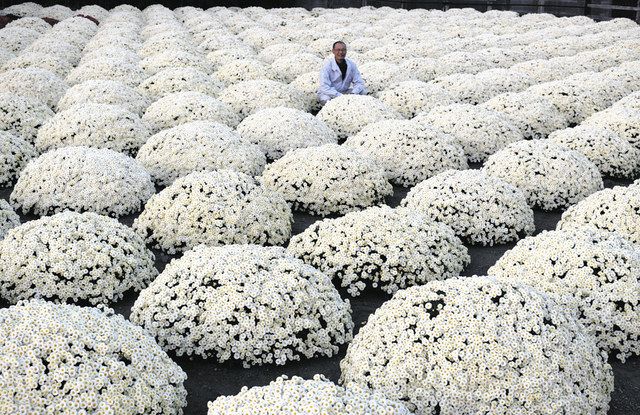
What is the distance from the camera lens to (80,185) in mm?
8578

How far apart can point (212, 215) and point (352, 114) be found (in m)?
5.38

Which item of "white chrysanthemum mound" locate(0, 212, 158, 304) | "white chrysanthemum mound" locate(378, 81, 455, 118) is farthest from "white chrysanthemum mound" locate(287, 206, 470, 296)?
"white chrysanthemum mound" locate(378, 81, 455, 118)

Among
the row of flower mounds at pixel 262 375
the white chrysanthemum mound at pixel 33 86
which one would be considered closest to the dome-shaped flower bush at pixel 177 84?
the white chrysanthemum mound at pixel 33 86

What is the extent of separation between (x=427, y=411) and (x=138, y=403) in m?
1.91

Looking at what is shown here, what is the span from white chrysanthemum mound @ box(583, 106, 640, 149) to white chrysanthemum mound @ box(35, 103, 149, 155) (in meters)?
7.73

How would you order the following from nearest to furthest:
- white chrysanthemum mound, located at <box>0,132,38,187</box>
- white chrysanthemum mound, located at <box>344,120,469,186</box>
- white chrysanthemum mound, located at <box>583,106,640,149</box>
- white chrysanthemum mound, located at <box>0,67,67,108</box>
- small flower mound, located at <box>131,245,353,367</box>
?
small flower mound, located at <box>131,245,353,367</box>
white chrysanthemum mound, located at <box>0,132,38,187</box>
white chrysanthemum mound, located at <box>344,120,469,186</box>
white chrysanthemum mound, located at <box>583,106,640,149</box>
white chrysanthemum mound, located at <box>0,67,67,108</box>

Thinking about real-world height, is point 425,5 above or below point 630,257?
below

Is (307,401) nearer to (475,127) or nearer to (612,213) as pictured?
(612,213)

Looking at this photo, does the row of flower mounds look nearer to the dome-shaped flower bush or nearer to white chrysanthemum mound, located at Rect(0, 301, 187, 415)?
white chrysanthemum mound, located at Rect(0, 301, 187, 415)

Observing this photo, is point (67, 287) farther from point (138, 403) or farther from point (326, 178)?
point (326, 178)

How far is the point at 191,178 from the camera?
26.3 feet

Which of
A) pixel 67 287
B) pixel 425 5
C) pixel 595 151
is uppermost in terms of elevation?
pixel 67 287

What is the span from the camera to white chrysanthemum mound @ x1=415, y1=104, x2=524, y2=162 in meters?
11.3

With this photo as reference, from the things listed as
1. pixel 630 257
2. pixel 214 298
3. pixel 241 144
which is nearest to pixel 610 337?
pixel 630 257
